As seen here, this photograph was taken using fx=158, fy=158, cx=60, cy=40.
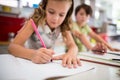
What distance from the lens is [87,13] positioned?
776mm

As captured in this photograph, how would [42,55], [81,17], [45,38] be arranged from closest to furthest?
[42,55]
[45,38]
[81,17]

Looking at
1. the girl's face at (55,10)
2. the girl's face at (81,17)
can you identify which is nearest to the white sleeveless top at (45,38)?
the girl's face at (55,10)

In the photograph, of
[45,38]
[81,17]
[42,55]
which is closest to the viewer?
[42,55]

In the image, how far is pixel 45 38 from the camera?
0.45 meters

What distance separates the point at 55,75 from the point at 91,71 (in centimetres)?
8

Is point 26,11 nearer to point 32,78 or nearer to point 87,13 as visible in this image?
point 32,78

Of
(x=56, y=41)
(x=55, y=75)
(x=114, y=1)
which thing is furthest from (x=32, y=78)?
(x=114, y=1)

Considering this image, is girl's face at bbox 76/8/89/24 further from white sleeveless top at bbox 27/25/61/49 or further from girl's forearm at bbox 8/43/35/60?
girl's forearm at bbox 8/43/35/60

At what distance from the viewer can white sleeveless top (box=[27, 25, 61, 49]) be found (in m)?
0.42

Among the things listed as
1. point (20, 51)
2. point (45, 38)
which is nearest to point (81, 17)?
point (45, 38)

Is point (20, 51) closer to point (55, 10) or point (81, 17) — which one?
point (55, 10)

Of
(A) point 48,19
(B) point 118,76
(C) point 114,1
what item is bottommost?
(B) point 118,76

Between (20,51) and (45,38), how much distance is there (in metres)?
0.13

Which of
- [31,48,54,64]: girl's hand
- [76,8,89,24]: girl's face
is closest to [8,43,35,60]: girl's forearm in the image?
[31,48,54,64]: girl's hand
